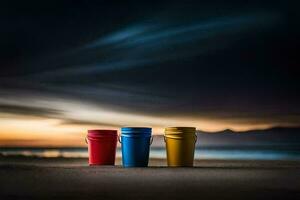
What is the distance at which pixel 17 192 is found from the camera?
5008 mm

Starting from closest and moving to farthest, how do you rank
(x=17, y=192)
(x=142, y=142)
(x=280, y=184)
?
(x=17, y=192), (x=280, y=184), (x=142, y=142)

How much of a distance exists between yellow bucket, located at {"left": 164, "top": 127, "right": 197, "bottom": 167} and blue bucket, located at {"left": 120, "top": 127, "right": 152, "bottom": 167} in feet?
1.11

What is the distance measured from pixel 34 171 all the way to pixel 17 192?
7.84ft

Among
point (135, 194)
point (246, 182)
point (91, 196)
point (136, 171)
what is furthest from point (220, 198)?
point (136, 171)

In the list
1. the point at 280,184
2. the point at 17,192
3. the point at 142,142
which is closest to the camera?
the point at 17,192

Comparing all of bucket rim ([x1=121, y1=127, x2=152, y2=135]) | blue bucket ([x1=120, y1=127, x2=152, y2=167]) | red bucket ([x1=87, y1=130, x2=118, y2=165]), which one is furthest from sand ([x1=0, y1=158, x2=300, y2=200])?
red bucket ([x1=87, y1=130, x2=118, y2=165])

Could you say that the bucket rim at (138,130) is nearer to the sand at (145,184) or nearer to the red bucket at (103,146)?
the red bucket at (103,146)

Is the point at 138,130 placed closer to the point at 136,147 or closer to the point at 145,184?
the point at 136,147

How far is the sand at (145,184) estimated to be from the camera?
15.9 ft

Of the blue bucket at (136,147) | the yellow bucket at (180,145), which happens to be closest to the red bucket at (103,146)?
the blue bucket at (136,147)

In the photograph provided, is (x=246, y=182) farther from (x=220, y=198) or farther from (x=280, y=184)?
(x=220, y=198)

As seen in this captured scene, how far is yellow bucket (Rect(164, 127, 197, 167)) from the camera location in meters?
8.60

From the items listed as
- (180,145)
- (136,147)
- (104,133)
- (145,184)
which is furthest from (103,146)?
(145,184)

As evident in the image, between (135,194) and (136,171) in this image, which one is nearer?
(135,194)
